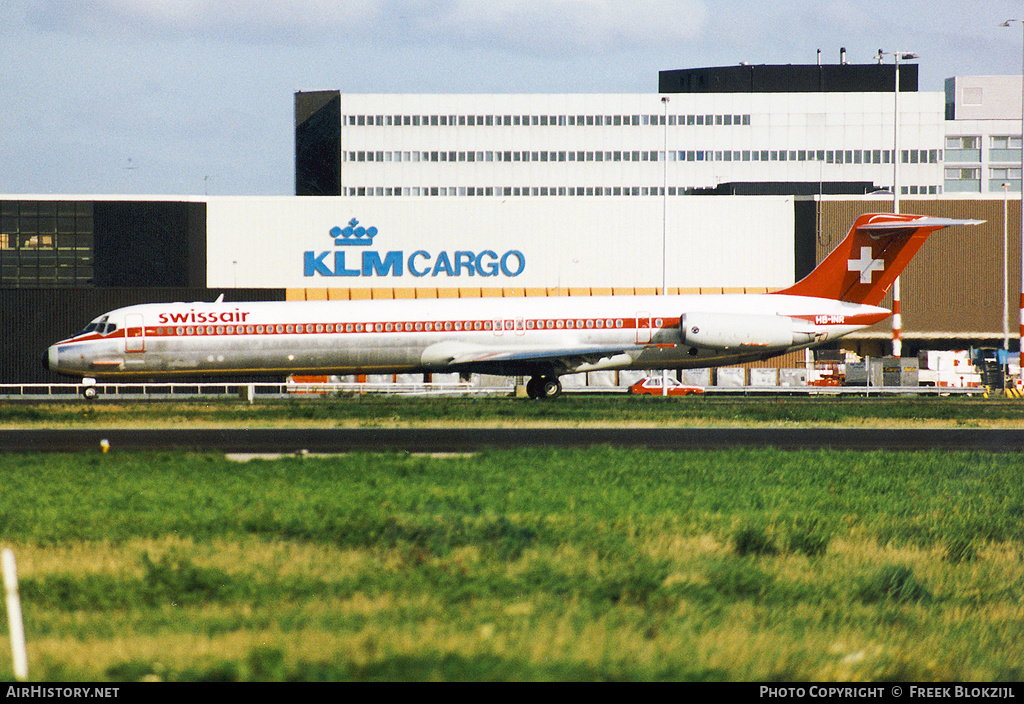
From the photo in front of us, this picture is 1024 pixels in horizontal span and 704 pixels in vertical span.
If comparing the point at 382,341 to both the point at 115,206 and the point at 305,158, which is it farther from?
the point at 305,158

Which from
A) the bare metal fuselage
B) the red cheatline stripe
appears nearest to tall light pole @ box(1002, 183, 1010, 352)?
the bare metal fuselage

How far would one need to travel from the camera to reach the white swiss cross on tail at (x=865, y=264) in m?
39.5

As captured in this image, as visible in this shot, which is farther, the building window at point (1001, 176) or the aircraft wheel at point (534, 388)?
the building window at point (1001, 176)

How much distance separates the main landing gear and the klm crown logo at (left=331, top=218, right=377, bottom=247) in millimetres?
25182

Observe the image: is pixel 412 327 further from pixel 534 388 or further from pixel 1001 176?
pixel 1001 176

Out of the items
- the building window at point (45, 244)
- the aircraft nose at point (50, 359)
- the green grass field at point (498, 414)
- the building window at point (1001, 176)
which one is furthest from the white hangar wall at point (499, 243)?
the building window at point (1001, 176)

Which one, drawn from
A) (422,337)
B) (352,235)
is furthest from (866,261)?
(352,235)

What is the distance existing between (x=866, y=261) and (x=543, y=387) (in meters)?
12.9

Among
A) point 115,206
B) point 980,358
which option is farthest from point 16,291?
point 980,358

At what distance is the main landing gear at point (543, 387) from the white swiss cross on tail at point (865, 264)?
38.6 feet

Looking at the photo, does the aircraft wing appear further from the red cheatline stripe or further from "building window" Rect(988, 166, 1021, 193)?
"building window" Rect(988, 166, 1021, 193)

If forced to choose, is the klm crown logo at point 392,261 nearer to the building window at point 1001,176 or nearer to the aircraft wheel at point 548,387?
the aircraft wheel at point 548,387

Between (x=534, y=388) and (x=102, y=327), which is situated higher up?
(x=102, y=327)

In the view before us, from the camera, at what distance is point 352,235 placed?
6116 centimetres
